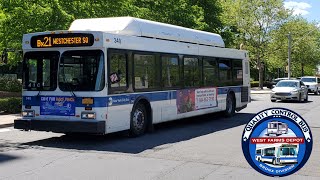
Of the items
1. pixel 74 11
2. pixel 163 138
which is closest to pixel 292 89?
pixel 74 11

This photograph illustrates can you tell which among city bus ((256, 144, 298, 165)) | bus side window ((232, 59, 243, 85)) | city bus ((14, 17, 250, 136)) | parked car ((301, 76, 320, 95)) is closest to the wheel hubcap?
city bus ((14, 17, 250, 136))

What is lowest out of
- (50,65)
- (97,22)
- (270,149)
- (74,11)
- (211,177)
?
(211,177)

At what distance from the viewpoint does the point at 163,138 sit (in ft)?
40.2

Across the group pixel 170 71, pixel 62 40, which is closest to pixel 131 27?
pixel 62 40

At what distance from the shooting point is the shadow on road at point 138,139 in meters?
10.6

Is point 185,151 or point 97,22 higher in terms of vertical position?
point 97,22

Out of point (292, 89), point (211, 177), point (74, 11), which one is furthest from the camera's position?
point (292, 89)

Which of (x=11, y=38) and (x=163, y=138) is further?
(x=11, y=38)

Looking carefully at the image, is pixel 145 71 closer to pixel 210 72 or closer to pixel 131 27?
pixel 131 27

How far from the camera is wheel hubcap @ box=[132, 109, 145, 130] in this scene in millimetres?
12156

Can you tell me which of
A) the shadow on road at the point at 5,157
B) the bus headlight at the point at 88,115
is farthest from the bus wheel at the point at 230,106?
the shadow on road at the point at 5,157

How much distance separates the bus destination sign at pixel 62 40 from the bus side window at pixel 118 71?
705 mm

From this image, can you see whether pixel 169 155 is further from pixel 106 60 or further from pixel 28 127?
pixel 28 127

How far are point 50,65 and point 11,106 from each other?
9.05 metres
